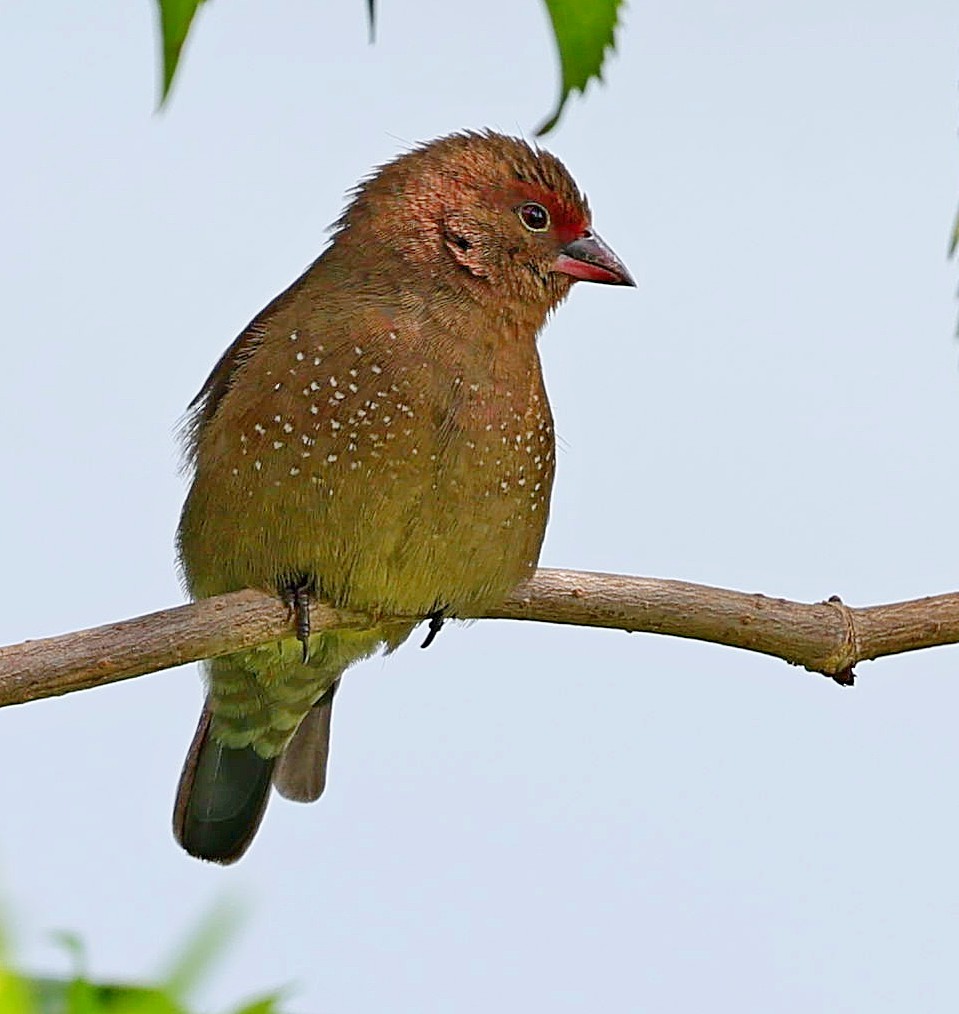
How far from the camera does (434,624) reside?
360cm

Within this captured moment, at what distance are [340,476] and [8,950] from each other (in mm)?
2772

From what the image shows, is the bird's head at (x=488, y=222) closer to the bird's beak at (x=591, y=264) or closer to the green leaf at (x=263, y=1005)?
the bird's beak at (x=591, y=264)

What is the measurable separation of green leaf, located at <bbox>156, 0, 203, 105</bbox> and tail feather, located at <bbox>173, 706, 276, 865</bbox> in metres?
3.54

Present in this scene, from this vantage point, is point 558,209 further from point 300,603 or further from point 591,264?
point 300,603

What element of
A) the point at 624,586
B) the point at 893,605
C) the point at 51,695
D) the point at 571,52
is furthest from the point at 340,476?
the point at 571,52

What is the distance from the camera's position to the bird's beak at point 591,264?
364 cm

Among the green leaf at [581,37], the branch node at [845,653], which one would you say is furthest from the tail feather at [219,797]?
the green leaf at [581,37]

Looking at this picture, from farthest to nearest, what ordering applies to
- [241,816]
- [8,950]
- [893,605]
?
[241,816] < [893,605] < [8,950]

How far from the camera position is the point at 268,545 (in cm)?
337

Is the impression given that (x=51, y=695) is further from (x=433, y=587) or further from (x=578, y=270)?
(x=578, y=270)

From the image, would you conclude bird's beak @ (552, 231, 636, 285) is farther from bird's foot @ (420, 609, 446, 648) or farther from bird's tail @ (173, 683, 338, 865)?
bird's tail @ (173, 683, 338, 865)

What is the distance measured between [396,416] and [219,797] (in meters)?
1.38

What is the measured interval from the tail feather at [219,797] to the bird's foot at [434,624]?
73 centimetres

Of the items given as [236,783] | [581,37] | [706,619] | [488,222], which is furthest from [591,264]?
[581,37]
